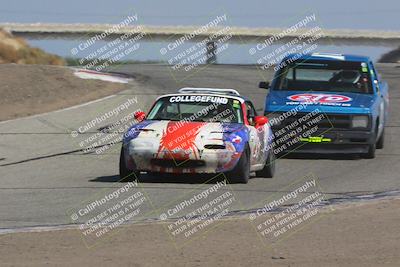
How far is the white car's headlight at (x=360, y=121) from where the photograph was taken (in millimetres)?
16828

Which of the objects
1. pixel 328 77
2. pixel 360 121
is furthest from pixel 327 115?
pixel 328 77

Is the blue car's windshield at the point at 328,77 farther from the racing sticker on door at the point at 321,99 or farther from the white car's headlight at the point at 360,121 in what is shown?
the white car's headlight at the point at 360,121

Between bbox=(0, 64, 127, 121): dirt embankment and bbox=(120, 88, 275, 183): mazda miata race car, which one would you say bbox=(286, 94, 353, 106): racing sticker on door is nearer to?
bbox=(120, 88, 275, 183): mazda miata race car

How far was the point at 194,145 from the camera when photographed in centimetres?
1316

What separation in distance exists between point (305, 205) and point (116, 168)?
4.99 metres

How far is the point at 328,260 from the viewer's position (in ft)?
26.1

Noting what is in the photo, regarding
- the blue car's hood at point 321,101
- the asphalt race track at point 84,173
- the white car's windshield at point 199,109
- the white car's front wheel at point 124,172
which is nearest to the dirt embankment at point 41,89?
the asphalt race track at point 84,173

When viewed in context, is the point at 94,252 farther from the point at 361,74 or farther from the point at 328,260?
the point at 361,74

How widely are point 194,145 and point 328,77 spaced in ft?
18.3

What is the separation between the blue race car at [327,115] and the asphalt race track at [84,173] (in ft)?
0.93

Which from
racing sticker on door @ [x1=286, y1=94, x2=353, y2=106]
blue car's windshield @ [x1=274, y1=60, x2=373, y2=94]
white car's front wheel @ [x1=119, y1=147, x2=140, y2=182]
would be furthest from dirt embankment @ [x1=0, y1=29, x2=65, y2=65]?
white car's front wheel @ [x1=119, y1=147, x2=140, y2=182]

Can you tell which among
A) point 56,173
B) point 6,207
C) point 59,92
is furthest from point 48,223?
point 59,92

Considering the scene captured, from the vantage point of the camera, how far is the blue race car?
16.8m

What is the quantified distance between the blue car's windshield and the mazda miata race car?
12.0ft
